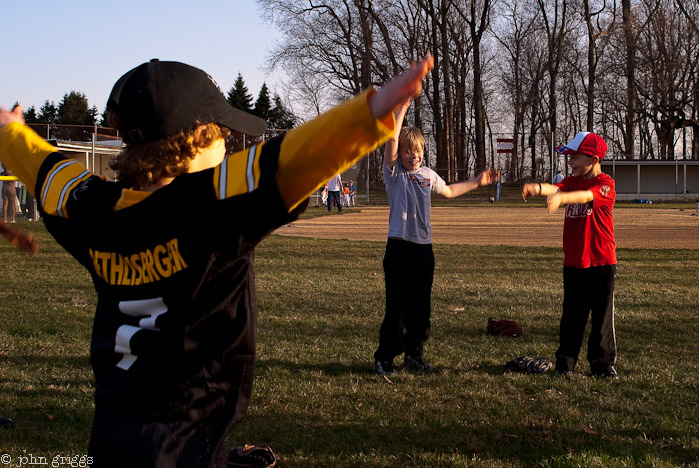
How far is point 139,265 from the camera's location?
61.5 inches

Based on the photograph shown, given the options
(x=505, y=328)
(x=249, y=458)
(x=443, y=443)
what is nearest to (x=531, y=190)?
(x=443, y=443)

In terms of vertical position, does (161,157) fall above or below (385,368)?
above

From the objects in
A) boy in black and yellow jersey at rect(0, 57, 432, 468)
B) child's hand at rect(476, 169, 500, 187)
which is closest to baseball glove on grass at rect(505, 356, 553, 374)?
child's hand at rect(476, 169, 500, 187)

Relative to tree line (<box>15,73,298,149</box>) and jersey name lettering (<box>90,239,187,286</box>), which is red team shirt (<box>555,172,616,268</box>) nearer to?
jersey name lettering (<box>90,239,187,286</box>)

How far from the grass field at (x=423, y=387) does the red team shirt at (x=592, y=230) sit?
90 centimetres

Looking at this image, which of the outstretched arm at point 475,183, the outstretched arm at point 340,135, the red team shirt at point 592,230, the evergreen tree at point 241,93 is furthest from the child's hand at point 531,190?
the evergreen tree at point 241,93

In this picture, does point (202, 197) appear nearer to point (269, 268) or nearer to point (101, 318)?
point (101, 318)

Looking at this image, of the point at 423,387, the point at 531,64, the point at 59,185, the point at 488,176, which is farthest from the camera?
the point at 531,64

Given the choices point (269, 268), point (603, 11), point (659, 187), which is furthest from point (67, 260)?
point (603, 11)

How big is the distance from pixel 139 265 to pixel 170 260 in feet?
0.34

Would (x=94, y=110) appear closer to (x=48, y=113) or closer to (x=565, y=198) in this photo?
(x=48, y=113)

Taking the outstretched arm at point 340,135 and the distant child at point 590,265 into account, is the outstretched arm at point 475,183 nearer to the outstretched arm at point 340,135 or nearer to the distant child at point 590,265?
the distant child at point 590,265

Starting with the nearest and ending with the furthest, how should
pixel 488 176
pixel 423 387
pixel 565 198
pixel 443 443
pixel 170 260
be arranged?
pixel 170 260, pixel 443 443, pixel 488 176, pixel 565 198, pixel 423 387

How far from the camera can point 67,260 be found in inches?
456
